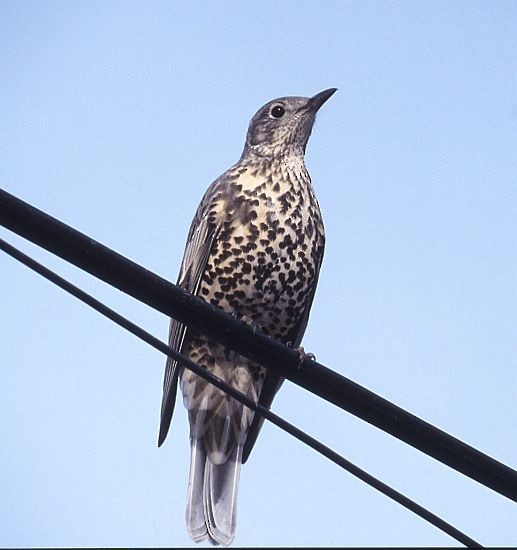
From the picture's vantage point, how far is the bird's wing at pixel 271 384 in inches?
266

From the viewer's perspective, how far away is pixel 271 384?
270 inches

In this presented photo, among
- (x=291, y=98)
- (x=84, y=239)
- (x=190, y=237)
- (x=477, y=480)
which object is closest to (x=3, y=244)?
(x=84, y=239)

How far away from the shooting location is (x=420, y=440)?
3965 millimetres

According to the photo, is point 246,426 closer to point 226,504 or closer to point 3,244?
point 226,504

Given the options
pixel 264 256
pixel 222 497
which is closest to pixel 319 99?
pixel 264 256

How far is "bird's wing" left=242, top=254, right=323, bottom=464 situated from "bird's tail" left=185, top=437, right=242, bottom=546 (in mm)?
102

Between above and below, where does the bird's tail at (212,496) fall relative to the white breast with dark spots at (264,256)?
below

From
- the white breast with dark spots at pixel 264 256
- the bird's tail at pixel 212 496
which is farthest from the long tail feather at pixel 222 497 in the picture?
the white breast with dark spots at pixel 264 256

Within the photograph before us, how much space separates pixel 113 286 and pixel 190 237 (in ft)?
10.3

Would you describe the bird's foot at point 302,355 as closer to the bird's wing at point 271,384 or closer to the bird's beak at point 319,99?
the bird's wing at point 271,384

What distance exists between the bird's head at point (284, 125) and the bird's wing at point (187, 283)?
3.41 ft

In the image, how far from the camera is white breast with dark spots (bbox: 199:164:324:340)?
6387 millimetres

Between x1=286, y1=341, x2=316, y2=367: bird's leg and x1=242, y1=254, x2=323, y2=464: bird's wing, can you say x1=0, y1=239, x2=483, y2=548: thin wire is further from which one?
x1=242, y1=254, x2=323, y2=464: bird's wing

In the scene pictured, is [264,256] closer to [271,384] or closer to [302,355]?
[271,384]
